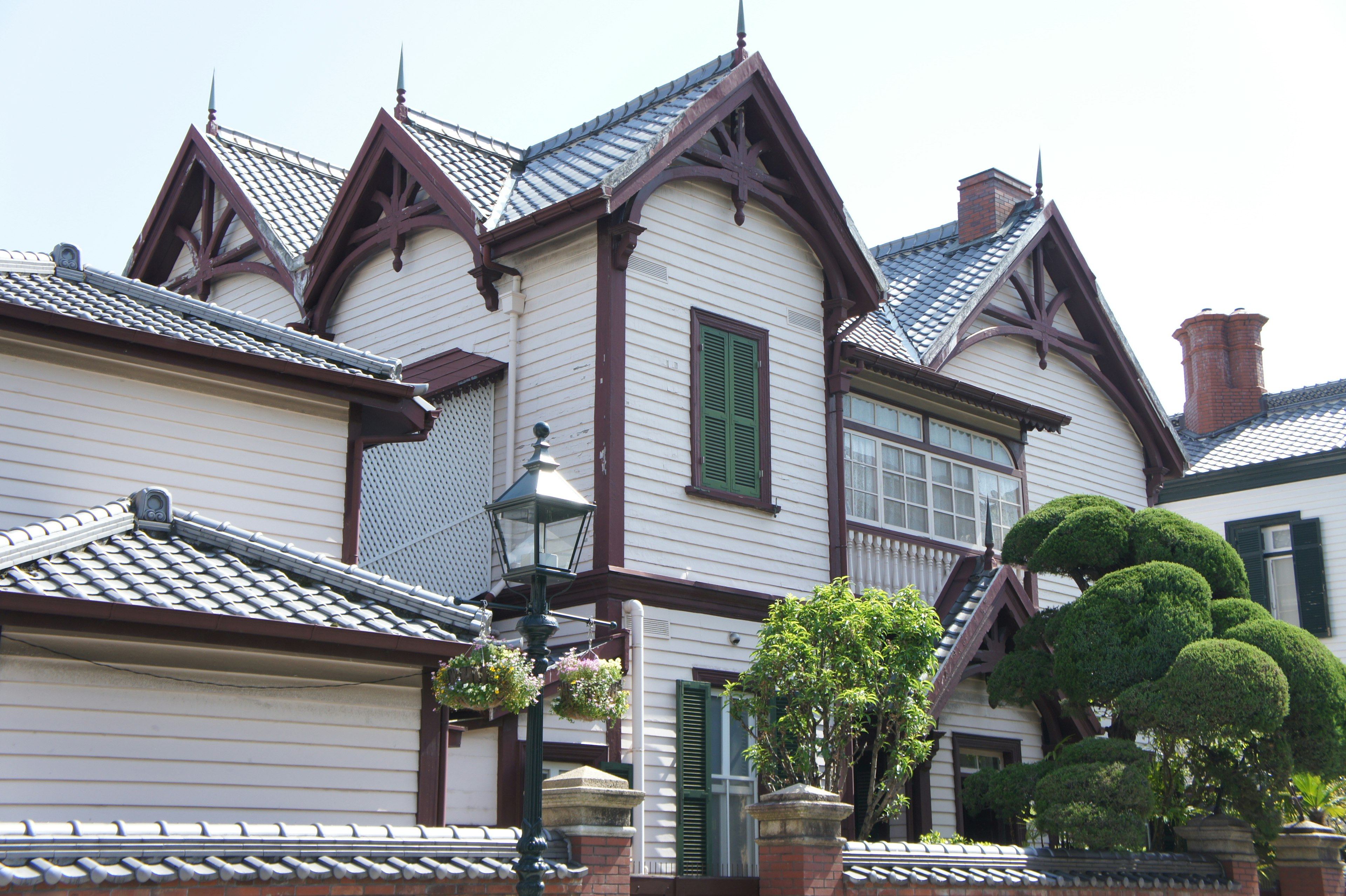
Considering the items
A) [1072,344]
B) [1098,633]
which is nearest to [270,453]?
[1098,633]

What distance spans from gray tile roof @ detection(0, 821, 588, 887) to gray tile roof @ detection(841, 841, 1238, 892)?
3367mm

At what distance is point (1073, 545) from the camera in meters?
16.7

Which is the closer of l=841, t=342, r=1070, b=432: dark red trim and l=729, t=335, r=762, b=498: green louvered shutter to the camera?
l=729, t=335, r=762, b=498: green louvered shutter

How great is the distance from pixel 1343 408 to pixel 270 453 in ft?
76.8

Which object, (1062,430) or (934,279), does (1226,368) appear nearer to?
(1062,430)

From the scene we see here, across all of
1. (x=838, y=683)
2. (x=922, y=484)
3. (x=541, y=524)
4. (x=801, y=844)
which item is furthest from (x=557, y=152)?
(x=541, y=524)

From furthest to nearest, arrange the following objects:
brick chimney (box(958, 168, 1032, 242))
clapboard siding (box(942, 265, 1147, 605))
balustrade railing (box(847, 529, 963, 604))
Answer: brick chimney (box(958, 168, 1032, 242)), clapboard siding (box(942, 265, 1147, 605)), balustrade railing (box(847, 529, 963, 604))

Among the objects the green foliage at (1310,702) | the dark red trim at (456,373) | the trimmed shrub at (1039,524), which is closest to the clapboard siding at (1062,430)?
the trimmed shrub at (1039,524)

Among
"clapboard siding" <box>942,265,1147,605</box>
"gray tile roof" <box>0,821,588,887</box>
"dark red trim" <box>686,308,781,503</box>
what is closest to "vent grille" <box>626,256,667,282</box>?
"dark red trim" <box>686,308,781,503</box>

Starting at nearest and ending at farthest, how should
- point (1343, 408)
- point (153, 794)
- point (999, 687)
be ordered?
point (153, 794)
point (999, 687)
point (1343, 408)

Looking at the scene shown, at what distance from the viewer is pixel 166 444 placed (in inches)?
531

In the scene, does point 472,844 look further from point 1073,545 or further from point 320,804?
point 1073,545

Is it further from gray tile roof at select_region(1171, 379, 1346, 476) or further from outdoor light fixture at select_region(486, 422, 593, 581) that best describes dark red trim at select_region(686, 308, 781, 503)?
gray tile roof at select_region(1171, 379, 1346, 476)

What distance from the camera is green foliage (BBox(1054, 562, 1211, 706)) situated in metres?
15.4
